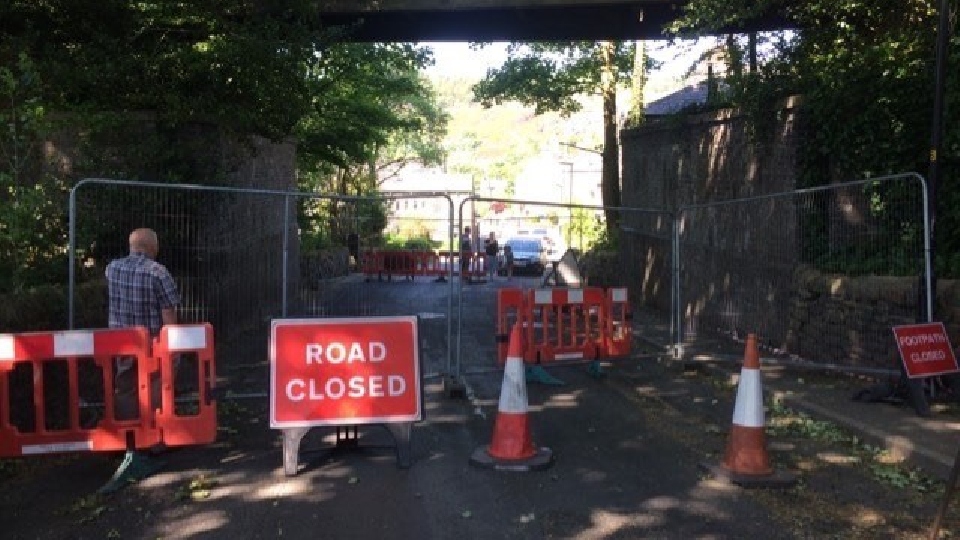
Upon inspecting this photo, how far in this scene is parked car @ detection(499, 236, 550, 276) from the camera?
3934 cm

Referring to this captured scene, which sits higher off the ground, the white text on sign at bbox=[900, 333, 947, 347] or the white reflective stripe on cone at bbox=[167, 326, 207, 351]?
the white reflective stripe on cone at bbox=[167, 326, 207, 351]

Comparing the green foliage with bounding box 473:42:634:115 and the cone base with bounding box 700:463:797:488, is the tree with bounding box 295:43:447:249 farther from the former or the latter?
the cone base with bounding box 700:463:797:488

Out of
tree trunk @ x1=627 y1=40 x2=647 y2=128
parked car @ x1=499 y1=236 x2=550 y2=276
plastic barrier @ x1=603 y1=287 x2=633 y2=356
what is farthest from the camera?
parked car @ x1=499 y1=236 x2=550 y2=276

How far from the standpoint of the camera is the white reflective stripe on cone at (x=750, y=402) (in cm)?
646

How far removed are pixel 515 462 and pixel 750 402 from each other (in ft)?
6.03

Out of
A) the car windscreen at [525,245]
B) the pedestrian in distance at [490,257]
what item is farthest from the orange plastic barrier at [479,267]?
the car windscreen at [525,245]

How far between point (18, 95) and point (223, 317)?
3.42 meters

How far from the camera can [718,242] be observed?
1402cm

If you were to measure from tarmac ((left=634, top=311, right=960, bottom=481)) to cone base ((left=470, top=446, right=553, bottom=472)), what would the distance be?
2.85 metres

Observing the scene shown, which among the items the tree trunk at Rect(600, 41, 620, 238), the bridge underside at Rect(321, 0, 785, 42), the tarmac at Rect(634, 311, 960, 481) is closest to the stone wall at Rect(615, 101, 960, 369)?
the tarmac at Rect(634, 311, 960, 481)

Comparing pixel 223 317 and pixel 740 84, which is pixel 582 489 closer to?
pixel 223 317

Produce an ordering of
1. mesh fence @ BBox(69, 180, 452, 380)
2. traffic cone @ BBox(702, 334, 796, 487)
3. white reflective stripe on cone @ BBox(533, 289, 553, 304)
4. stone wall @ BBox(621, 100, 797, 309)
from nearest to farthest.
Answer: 1. traffic cone @ BBox(702, 334, 796, 487)
2. mesh fence @ BBox(69, 180, 452, 380)
3. white reflective stripe on cone @ BBox(533, 289, 553, 304)
4. stone wall @ BBox(621, 100, 797, 309)

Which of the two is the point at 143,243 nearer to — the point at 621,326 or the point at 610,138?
the point at 621,326

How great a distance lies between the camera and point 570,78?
2897cm
